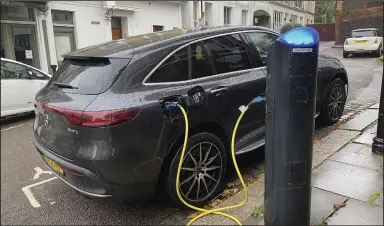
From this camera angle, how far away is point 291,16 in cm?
3369

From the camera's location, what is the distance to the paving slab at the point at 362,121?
4887mm

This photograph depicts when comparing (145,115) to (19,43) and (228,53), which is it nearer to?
(228,53)

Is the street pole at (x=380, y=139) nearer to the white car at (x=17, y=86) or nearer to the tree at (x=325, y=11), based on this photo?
the tree at (x=325, y=11)

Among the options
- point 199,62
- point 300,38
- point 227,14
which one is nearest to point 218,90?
point 199,62

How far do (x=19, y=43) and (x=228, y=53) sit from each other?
11384 millimetres

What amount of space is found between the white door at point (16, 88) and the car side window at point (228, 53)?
199 inches

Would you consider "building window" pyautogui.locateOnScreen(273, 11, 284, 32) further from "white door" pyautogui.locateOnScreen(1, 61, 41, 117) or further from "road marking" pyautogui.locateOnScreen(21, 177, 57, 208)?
"road marking" pyautogui.locateOnScreen(21, 177, 57, 208)

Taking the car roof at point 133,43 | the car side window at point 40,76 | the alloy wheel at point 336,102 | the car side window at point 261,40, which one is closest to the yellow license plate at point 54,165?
the car roof at point 133,43

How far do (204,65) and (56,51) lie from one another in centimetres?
1205

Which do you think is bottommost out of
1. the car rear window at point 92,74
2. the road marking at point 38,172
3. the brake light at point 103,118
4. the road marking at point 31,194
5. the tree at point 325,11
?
the road marking at point 31,194

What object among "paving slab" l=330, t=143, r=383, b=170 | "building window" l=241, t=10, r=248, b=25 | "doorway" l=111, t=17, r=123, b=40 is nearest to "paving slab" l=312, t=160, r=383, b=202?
"paving slab" l=330, t=143, r=383, b=170

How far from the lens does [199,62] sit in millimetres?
3395

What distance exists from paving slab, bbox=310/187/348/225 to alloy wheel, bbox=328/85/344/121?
246cm

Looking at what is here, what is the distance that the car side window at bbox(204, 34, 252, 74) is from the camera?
140 inches
